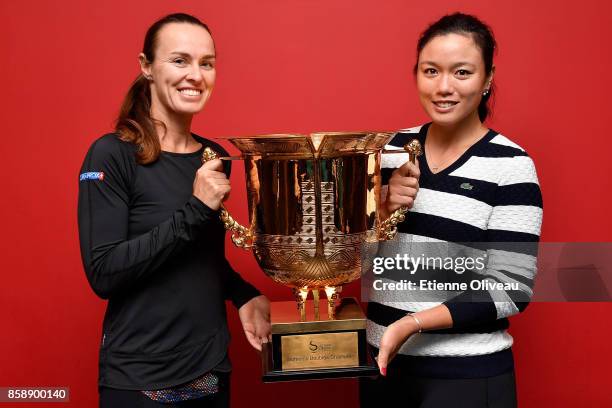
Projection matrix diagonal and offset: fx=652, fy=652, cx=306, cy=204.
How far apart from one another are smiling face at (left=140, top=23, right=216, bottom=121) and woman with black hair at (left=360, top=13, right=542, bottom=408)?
479 millimetres

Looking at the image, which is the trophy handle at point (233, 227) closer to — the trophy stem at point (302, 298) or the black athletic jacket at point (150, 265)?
the black athletic jacket at point (150, 265)

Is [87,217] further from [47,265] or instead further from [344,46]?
[344,46]

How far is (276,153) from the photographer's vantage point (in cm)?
132

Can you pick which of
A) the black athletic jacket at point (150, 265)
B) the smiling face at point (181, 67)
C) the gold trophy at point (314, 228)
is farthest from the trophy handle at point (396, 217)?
the smiling face at point (181, 67)

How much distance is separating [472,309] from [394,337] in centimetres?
18

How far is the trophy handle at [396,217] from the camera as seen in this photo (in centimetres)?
139

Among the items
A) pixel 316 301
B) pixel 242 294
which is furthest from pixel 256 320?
pixel 316 301

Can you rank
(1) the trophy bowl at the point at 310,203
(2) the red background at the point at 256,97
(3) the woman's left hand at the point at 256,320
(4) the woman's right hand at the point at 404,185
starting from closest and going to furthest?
(1) the trophy bowl at the point at 310,203, (4) the woman's right hand at the point at 404,185, (3) the woman's left hand at the point at 256,320, (2) the red background at the point at 256,97

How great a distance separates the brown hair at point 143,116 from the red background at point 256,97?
0.69 m

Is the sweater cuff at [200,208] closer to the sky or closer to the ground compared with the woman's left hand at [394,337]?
closer to the sky

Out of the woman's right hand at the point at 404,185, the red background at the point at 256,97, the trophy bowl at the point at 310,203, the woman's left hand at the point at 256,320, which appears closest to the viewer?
the trophy bowl at the point at 310,203

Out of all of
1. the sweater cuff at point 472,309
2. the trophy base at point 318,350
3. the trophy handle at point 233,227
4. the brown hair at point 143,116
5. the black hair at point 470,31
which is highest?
the black hair at point 470,31

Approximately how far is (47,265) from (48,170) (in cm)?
33

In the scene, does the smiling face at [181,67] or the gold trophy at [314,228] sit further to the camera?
the smiling face at [181,67]
